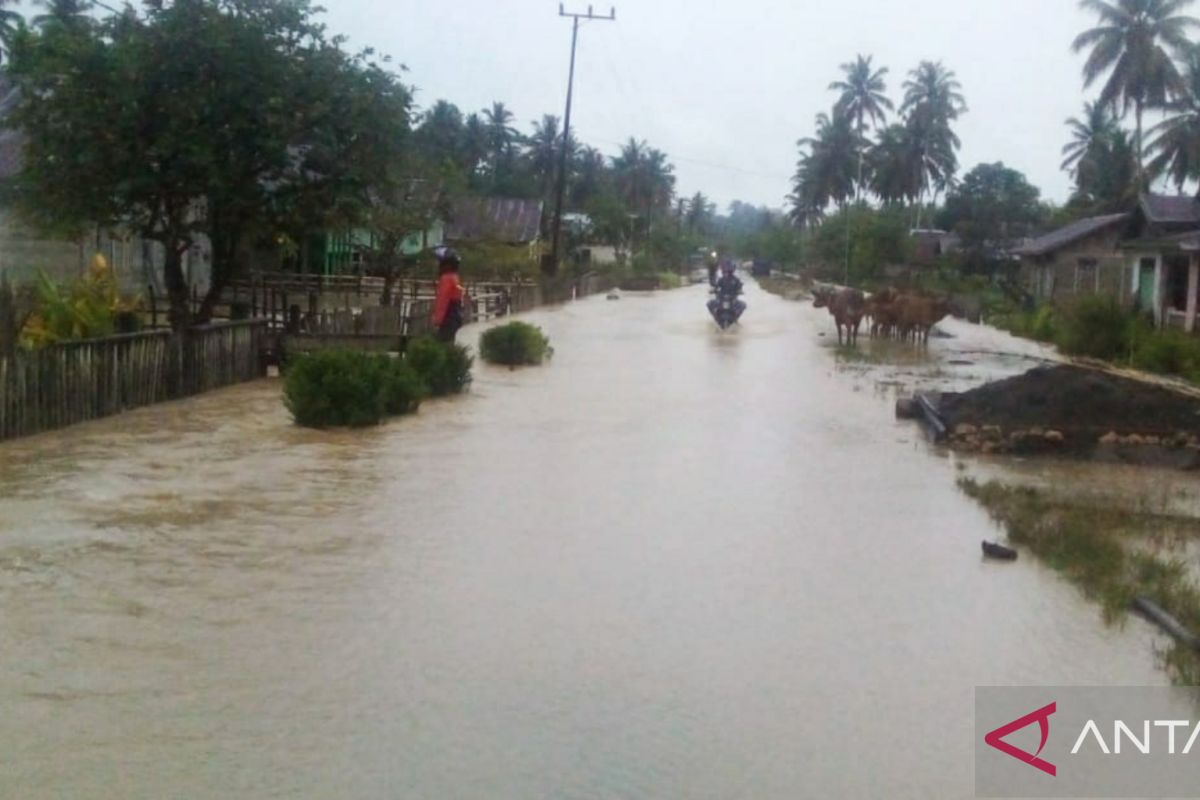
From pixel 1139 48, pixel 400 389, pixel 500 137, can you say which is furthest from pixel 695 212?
pixel 400 389

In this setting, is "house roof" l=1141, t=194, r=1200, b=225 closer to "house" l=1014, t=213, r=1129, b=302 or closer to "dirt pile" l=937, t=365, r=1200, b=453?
"house" l=1014, t=213, r=1129, b=302

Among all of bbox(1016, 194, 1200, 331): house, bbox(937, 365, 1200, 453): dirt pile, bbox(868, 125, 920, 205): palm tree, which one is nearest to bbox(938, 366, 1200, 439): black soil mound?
bbox(937, 365, 1200, 453): dirt pile

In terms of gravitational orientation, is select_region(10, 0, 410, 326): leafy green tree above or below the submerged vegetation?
above

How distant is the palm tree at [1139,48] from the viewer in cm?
5409

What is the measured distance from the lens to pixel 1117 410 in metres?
16.5

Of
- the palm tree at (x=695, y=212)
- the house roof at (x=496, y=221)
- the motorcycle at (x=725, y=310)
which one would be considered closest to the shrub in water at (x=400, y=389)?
the motorcycle at (x=725, y=310)

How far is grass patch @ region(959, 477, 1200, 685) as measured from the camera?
8.95 m

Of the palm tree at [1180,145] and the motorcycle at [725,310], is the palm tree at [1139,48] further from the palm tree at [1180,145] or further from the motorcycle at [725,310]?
the motorcycle at [725,310]

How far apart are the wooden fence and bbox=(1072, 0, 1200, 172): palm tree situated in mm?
40313

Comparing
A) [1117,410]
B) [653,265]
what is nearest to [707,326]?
[1117,410]

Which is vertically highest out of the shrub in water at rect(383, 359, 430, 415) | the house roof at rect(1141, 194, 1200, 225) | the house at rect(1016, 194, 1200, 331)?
the house roof at rect(1141, 194, 1200, 225)

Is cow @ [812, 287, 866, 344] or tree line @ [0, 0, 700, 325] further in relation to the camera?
cow @ [812, 287, 866, 344]

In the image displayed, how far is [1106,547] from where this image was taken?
10.8m

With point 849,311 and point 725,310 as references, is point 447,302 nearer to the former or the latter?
point 849,311
